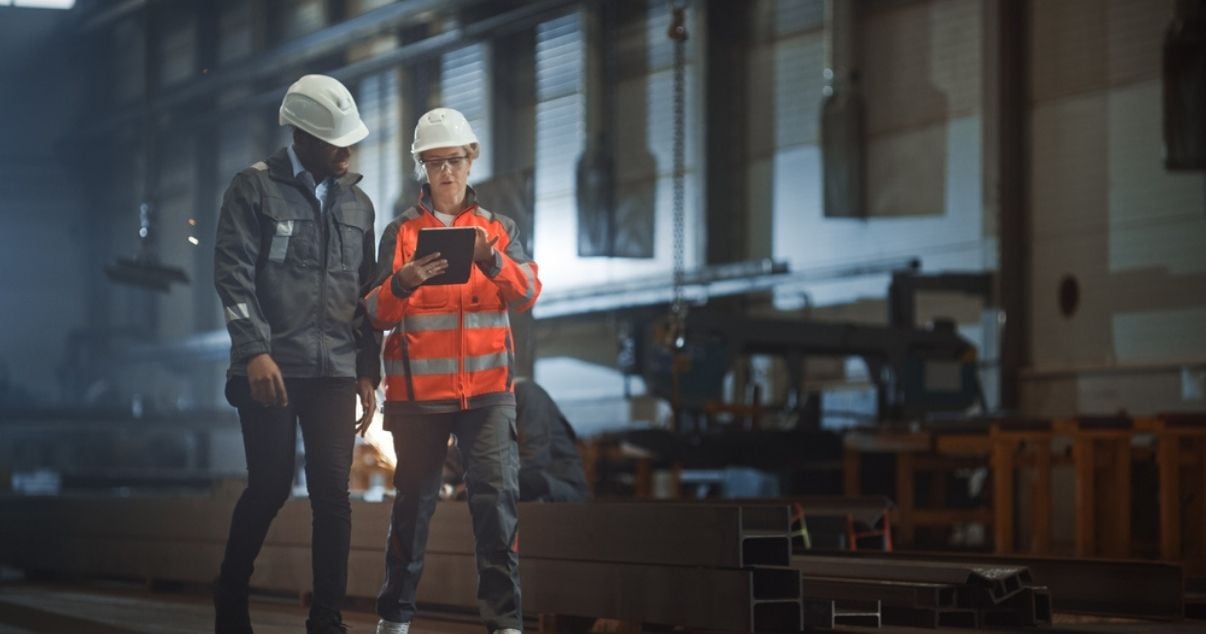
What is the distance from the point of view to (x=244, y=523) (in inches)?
181

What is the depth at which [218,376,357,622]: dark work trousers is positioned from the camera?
14.9 ft

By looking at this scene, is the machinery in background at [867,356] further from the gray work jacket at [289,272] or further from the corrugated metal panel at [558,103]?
the gray work jacket at [289,272]

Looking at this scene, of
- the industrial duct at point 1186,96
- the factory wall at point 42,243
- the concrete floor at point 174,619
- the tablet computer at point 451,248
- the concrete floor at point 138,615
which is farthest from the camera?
the factory wall at point 42,243

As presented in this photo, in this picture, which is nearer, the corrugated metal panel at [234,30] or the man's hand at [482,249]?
the man's hand at [482,249]

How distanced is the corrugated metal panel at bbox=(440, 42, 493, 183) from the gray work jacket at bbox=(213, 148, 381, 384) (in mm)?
14869

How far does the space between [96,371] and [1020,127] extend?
1620 centimetres

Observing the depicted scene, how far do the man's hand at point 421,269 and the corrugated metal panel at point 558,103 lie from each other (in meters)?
13.9

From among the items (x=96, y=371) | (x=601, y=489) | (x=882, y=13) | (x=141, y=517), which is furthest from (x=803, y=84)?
(x=96, y=371)

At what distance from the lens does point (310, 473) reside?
4.57 metres

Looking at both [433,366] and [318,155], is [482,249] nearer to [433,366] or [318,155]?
[433,366]

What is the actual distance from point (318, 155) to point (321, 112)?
12 centimetres

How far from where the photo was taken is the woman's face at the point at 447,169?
4.78 metres

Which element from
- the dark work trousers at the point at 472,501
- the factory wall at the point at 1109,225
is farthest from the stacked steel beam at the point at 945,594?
the factory wall at the point at 1109,225

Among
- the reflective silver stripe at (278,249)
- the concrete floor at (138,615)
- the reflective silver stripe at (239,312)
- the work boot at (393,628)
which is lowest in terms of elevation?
the concrete floor at (138,615)
